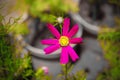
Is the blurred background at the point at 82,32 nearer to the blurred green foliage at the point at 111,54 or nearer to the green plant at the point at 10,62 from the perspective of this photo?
the blurred green foliage at the point at 111,54

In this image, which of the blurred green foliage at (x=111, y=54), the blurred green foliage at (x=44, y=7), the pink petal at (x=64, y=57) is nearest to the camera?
the pink petal at (x=64, y=57)

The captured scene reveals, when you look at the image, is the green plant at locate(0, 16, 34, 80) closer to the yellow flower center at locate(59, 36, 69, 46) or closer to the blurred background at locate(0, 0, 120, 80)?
the yellow flower center at locate(59, 36, 69, 46)

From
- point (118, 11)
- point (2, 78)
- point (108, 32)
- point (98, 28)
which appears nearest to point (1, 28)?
point (2, 78)

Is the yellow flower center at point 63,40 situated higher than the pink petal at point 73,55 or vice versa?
the yellow flower center at point 63,40

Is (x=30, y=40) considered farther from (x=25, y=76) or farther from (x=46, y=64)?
(x=25, y=76)

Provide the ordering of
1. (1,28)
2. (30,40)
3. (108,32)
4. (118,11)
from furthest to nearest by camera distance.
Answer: (118,11), (30,40), (108,32), (1,28)

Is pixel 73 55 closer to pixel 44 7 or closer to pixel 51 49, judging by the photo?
pixel 51 49

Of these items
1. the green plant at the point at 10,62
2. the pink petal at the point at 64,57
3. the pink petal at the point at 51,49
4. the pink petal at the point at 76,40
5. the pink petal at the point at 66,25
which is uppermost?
the pink petal at the point at 66,25

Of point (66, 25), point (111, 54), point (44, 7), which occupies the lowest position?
point (111, 54)

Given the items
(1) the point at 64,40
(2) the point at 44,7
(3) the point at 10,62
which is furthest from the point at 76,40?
(2) the point at 44,7

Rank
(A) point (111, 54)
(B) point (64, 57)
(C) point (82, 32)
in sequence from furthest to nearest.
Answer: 1. (C) point (82, 32)
2. (A) point (111, 54)
3. (B) point (64, 57)

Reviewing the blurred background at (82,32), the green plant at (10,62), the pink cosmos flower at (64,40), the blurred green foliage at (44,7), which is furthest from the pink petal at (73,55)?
the blurred green foliage at (44,7)
